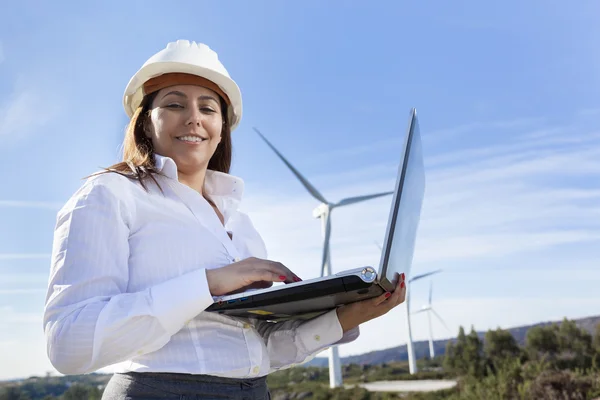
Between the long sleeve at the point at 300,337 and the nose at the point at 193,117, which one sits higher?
the nose at the point at 193,117

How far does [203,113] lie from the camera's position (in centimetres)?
252

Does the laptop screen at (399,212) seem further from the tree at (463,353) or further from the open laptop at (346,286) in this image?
the tree at (463,353)

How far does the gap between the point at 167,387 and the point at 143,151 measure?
3.54ft

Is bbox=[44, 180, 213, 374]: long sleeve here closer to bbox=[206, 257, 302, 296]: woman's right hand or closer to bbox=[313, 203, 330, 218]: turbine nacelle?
bbox=[206, 257, 302, 296]: woman's right hand

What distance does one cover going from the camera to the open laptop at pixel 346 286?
173 centimetres

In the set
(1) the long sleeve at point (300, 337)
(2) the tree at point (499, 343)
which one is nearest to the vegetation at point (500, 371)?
(2) the tree at point (499, 343)

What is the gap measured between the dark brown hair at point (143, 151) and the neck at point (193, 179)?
0.60 feet

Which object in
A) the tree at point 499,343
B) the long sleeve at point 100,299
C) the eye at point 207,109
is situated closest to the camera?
the long sleeve at point 100,299

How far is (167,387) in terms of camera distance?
1870mm

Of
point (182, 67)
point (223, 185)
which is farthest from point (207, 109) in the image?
point (223, 185)

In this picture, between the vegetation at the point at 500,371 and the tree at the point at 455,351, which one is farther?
the tree at the point at 455,351

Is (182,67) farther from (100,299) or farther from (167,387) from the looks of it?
(167,387)

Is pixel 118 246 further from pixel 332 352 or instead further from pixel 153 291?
pixel 332 352

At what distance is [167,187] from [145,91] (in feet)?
1.75
